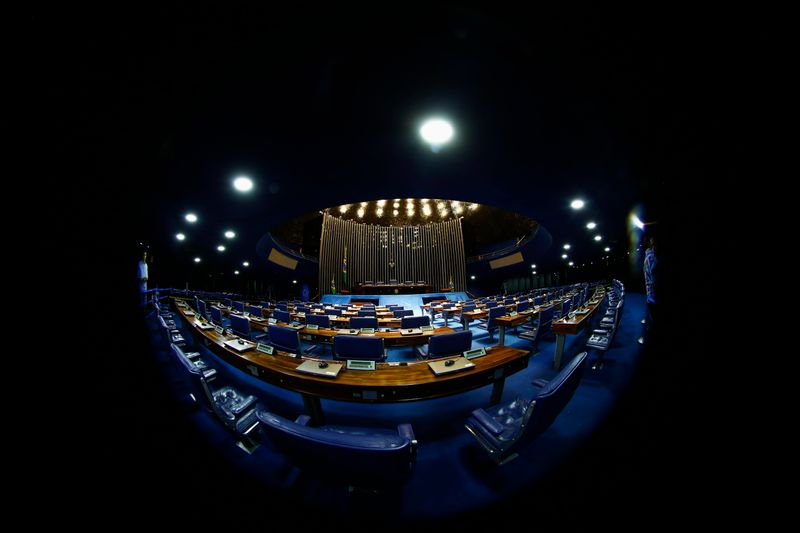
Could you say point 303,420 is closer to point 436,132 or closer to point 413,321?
point 413,321

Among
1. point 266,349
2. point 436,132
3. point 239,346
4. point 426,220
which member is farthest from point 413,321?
point 426,220

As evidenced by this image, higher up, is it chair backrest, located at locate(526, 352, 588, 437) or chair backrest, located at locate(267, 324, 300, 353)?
chair backrest, located at locate(526, 352, 588, 437)

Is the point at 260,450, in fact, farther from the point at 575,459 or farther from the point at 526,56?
the point at 526,56

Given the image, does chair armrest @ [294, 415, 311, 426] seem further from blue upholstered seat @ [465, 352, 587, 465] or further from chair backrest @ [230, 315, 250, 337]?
chair backrest @ [230, 315, 250, 337]

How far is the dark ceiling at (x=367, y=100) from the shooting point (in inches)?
32.4

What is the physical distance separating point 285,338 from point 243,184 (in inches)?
102

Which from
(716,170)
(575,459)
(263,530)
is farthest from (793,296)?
(263,530)

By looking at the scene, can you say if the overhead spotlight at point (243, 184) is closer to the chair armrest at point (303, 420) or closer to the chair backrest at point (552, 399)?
the chair armrest at point (303, 420)

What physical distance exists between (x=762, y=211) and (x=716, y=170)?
7.7 inches

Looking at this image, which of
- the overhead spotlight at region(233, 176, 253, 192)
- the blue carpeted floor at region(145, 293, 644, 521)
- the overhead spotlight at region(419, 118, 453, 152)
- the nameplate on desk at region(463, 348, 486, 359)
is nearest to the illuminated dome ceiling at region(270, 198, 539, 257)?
the overhead spotlight at region(233, 176, 253, 192)

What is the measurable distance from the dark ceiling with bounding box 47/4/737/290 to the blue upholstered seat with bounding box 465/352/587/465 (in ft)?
3.79

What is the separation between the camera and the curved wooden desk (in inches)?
68.6

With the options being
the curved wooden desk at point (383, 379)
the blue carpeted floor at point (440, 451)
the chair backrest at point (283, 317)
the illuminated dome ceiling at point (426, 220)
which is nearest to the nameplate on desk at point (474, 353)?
the curved wooden desk at point (383, 379)

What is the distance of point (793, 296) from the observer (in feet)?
2.16
